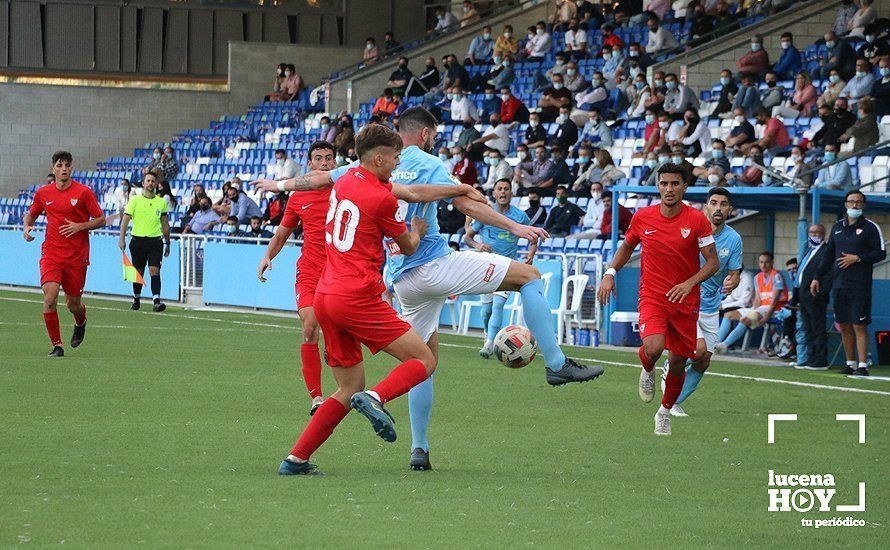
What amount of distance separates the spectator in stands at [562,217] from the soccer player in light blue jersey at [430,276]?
1420 centimetres

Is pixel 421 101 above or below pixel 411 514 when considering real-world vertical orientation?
above

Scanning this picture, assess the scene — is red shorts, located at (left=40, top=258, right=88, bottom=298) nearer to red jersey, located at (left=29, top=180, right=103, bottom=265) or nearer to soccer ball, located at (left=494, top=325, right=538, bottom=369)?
red jersey, located at (left=29, top=180, right=103, bottom=265)

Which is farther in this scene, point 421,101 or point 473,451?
point 421,101

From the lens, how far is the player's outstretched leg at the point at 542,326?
833cm

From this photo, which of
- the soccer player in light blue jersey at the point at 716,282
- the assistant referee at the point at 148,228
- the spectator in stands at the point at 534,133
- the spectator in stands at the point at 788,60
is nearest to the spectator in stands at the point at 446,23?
the spectator in stands at the point at 534,133

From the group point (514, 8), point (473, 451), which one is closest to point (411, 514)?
point (473, 451)

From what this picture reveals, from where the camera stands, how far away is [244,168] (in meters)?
34.4

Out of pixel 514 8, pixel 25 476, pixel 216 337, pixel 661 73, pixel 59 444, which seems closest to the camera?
pixel 25 476

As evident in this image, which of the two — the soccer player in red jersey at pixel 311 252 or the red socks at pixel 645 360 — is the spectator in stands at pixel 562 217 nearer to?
the soccer player in red jersey at pixel 311 252

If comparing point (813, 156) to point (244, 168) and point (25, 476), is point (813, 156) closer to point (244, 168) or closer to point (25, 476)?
point (25, 476)

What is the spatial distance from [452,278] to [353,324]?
0.99 meters

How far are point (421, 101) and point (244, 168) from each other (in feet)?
16.3

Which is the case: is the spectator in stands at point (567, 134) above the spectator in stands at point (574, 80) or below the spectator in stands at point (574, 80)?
below

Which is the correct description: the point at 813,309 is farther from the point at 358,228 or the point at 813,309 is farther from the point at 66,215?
the point at 358,228
